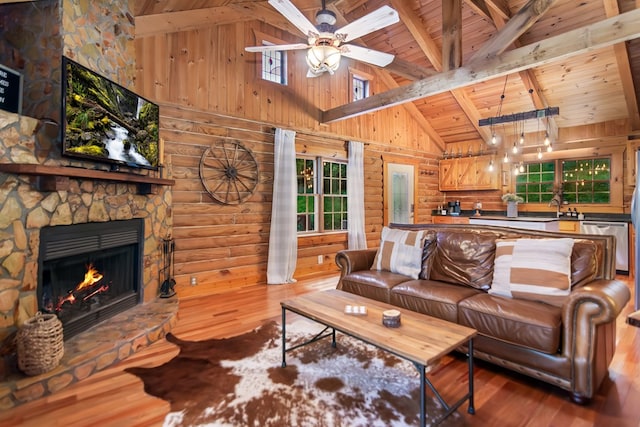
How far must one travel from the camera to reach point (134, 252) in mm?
3332

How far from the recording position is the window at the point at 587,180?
19.0 feet

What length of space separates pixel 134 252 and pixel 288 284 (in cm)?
213

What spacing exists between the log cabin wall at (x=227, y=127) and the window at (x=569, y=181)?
3836 millimetres

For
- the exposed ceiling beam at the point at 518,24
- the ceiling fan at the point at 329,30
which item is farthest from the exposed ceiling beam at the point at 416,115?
the ceiling fan at the point at 329,30

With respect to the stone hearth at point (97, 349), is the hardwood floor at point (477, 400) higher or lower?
lower

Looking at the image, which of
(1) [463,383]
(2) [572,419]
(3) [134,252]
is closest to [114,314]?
(3) [134,252]

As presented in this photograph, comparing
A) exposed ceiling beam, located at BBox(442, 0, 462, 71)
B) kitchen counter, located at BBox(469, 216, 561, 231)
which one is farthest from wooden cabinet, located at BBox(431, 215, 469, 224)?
exposed ceiling beam, located at BBox(442, 0, 462, 71)

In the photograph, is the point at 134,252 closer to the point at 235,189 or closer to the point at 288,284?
the point at 235,189

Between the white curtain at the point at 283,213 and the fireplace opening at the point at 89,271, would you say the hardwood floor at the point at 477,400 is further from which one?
the white curtain at the point at 283,213

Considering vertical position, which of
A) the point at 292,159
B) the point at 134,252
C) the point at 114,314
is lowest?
the point at 114,314

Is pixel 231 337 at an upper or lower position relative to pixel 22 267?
lower

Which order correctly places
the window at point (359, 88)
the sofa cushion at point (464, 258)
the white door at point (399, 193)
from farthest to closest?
the white door at point (399, 193) < the window at point (359, 88) < the sofa cushion at point (464, 258)

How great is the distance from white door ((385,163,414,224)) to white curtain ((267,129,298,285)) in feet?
8.05

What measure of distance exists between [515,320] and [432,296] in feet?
2.05
